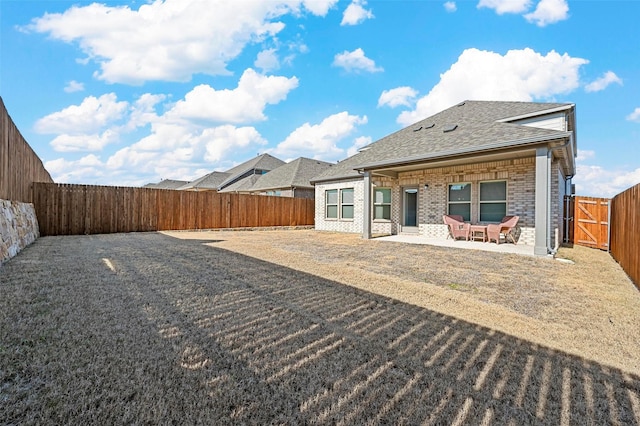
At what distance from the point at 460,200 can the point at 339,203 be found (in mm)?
6392

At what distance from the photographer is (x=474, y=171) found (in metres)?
10.3

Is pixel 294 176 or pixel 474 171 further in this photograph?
pixel 294 176

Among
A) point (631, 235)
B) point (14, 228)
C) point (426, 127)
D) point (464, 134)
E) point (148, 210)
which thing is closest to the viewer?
point (631, 235)

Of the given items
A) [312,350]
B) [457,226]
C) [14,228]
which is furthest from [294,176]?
[312,350]

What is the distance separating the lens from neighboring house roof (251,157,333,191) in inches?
854

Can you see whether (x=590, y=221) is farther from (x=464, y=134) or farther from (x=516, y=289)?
(x=516, y=289)

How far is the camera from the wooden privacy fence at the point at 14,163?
6.62 m

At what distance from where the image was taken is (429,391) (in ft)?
6.32

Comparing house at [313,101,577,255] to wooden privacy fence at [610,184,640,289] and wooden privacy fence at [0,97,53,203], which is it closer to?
wooden privacy fence at [610,184,640,289]

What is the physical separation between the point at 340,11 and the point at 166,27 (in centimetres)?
660

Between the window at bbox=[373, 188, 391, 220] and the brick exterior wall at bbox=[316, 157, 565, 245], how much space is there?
26 cm

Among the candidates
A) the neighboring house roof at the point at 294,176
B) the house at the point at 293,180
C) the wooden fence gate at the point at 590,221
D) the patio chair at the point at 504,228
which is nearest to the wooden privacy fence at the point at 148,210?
the house at the point at 293,180

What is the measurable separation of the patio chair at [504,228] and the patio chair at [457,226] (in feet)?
2.26

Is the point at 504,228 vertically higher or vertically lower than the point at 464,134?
lower
